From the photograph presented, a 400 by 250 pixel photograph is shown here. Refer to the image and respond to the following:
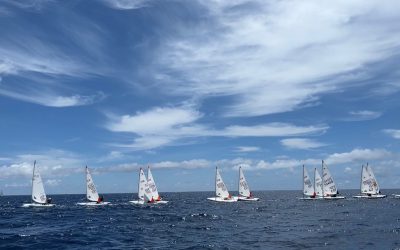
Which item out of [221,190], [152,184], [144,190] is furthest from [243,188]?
[144,190]

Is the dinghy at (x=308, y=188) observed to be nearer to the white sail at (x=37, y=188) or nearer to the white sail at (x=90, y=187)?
the white sail at (x=90, y=187)

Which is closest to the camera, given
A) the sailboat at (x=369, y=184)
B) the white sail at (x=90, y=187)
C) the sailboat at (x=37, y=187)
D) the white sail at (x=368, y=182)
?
the sailboat at (x=37, y=187)

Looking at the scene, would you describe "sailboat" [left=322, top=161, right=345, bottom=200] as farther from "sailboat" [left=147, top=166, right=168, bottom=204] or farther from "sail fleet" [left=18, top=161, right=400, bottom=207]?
"sailboat" [left=147, top=166, right=168, bottom=204]

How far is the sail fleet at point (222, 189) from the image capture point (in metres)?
116

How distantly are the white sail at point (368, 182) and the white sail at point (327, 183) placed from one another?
41.7 feet

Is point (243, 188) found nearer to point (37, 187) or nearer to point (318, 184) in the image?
point (318, 184)

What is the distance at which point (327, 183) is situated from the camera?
138 m

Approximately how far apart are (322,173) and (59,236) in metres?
99.8

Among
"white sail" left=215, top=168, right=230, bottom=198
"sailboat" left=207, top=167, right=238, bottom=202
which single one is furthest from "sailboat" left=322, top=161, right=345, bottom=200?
"white sail" left=215, top=168, right=230, bottom=198

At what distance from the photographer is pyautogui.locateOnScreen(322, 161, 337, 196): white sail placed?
136000 mm

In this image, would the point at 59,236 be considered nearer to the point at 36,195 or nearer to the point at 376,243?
the point at 376,243

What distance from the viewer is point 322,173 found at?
136m

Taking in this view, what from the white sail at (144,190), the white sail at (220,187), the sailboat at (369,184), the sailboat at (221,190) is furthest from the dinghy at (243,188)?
the sailboat at (369,184)

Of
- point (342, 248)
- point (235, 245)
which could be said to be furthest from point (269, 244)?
point (342, 248)
